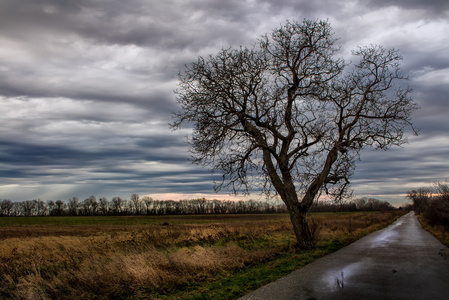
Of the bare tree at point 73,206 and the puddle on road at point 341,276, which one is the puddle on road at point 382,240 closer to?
the puddle on road at point 341,276

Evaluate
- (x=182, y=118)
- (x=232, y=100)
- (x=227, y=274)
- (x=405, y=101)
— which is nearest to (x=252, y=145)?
(x=232, y=100)

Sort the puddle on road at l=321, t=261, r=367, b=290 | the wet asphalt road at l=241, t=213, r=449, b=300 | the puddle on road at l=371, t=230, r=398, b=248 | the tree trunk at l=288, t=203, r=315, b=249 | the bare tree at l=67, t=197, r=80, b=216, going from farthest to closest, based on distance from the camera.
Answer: the bare tree at l=67, t=197, r=80, b=216 < the puddle on road at l=371, t=230, r=398, b=248 < the tree trunk at l=288, t=203, r=315, b=249 < the puddle on road at l=321, t=261, r=367, b=290 < the wet asphalt road at l=241, t=213, r=449, b=300

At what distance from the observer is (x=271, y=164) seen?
53.2ft

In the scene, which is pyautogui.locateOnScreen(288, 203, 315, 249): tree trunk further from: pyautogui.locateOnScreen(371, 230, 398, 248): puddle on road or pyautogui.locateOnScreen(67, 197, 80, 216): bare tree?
pyautogui.locateOnScreen(67, 197, 80, 216): bare tree

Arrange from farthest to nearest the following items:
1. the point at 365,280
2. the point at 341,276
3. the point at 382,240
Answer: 1. the point at 382,240
2. the point at 341,276
3. the point at 365,280

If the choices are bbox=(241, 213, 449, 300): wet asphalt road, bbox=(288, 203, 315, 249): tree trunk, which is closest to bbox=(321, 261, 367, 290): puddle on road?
bbox=(241, 213, 449, 300): wet asphalt road

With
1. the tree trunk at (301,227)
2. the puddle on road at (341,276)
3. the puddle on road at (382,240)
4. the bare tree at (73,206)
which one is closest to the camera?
the puddle on road at (341,276)

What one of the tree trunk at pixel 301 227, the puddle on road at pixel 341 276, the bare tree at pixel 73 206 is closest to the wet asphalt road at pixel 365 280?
the puddle on road at pixel 341 276

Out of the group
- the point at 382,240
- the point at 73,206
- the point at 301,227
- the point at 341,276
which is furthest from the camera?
the point at 73,206

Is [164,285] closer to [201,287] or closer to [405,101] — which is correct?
[201,287]

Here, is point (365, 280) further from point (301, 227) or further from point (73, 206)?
point (73, 206)

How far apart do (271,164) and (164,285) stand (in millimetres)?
8958

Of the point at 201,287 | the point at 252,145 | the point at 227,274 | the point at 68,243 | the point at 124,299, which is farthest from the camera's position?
the point at 68,243

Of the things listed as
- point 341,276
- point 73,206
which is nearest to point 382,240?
point 341,276
